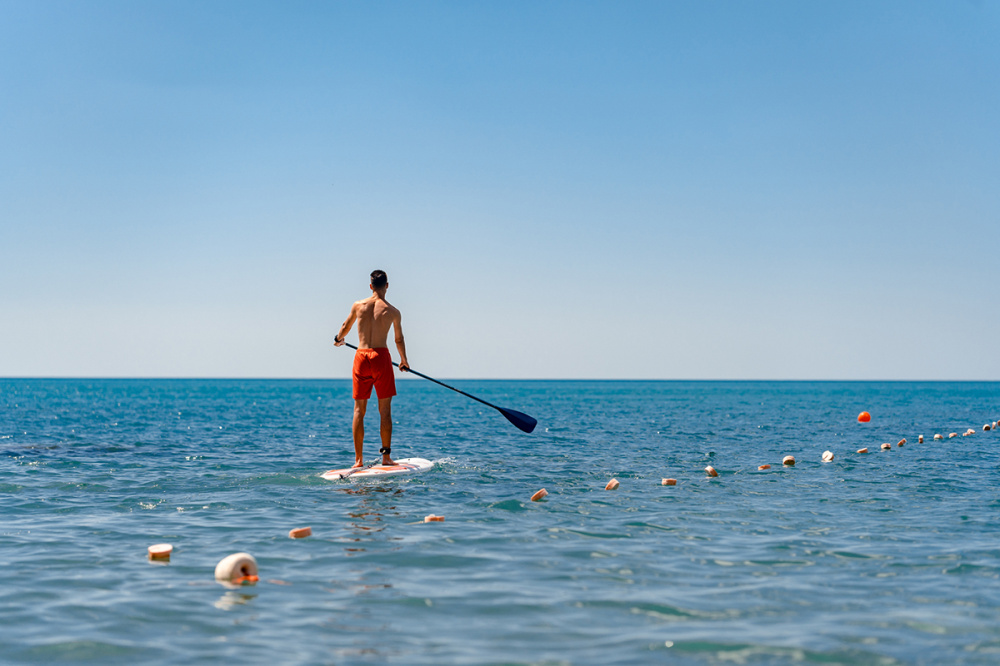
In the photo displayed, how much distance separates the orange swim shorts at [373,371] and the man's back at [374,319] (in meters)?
0.15

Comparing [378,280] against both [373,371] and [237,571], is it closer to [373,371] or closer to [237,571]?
[373,371]

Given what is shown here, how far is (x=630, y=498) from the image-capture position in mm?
12469

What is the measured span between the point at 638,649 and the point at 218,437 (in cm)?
2605

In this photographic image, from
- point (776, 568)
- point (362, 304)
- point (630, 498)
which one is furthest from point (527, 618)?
point (362, 304)

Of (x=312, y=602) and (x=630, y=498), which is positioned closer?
(x=312, y=602)

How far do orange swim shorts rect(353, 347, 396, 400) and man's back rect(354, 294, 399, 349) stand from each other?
0.15 metres

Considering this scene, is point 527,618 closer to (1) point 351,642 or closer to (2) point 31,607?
(1) point 351,642

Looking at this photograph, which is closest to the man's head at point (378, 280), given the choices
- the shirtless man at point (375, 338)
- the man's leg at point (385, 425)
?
the shirtless man at point (375, 338)

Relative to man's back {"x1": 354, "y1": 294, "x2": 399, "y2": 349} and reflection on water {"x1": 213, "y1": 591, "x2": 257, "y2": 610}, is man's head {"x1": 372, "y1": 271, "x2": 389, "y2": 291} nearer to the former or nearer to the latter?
man's back {"x1": 354, "y1": 294, "x2": 399, "y2": 349}

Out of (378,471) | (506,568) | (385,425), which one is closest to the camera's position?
(506,568)

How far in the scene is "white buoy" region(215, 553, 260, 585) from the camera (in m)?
7.03

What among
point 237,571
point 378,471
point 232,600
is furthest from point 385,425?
point 232,600

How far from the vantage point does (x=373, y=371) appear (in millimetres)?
13773

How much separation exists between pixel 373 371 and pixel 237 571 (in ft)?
22.6
